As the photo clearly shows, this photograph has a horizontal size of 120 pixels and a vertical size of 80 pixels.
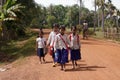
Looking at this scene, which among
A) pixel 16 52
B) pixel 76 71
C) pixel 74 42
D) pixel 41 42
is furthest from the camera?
pixel 16 52

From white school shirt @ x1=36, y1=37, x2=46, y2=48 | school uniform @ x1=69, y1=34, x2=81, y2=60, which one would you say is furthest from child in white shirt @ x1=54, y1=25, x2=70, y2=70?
white school shirt @ x1=36, y1=37, x2=46, y2=48

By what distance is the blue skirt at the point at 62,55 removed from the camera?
13.5 m

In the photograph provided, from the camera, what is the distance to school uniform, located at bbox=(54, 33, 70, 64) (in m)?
13.5

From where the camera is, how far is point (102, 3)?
6028 cm

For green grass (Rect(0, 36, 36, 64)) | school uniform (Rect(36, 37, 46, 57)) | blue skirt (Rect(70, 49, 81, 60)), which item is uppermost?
school uniform (Rect(36, 37, 46, 57))

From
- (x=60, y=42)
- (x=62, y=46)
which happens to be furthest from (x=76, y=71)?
(x=60, y=42)

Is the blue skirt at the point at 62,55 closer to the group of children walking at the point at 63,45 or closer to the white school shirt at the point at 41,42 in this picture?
the group of children walking at the point at 63,45

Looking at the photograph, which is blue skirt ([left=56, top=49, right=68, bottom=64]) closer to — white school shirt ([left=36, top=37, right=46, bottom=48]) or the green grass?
white school shirt ([left=36, top=37, right=46, bottom=48])

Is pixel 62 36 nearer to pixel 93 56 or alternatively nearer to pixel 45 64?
pixel 45 64

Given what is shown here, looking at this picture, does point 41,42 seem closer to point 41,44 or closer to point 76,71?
point 41,44

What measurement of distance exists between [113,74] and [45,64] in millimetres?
4148

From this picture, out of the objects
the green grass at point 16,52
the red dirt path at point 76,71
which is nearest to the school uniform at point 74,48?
the red dirt path at point 76,71

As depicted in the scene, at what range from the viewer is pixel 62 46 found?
13.6m

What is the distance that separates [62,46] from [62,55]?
0.37 metres
